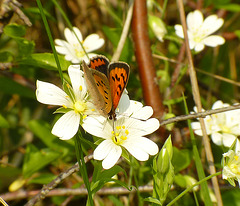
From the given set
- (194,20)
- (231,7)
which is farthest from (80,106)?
(231,7)

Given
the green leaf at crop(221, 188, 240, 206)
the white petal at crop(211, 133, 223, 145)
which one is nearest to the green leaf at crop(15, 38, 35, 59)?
the white petal at crop(211, 133, 223, 145)

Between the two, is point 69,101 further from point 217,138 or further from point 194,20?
point 194,20

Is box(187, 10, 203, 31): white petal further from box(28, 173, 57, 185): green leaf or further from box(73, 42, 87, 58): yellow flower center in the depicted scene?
box(28, 173, 57, 185): green leaf

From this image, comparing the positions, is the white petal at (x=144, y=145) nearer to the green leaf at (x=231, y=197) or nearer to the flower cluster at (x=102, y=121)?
the flower cluster at (x=102, y=121)

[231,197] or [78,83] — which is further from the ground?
[78,83]

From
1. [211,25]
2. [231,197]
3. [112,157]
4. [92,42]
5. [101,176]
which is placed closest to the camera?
[112,157]

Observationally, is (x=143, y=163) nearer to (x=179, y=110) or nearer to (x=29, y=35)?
(x=179, y=110)

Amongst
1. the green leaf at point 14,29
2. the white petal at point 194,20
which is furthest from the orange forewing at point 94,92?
the white petal at point 194,20
